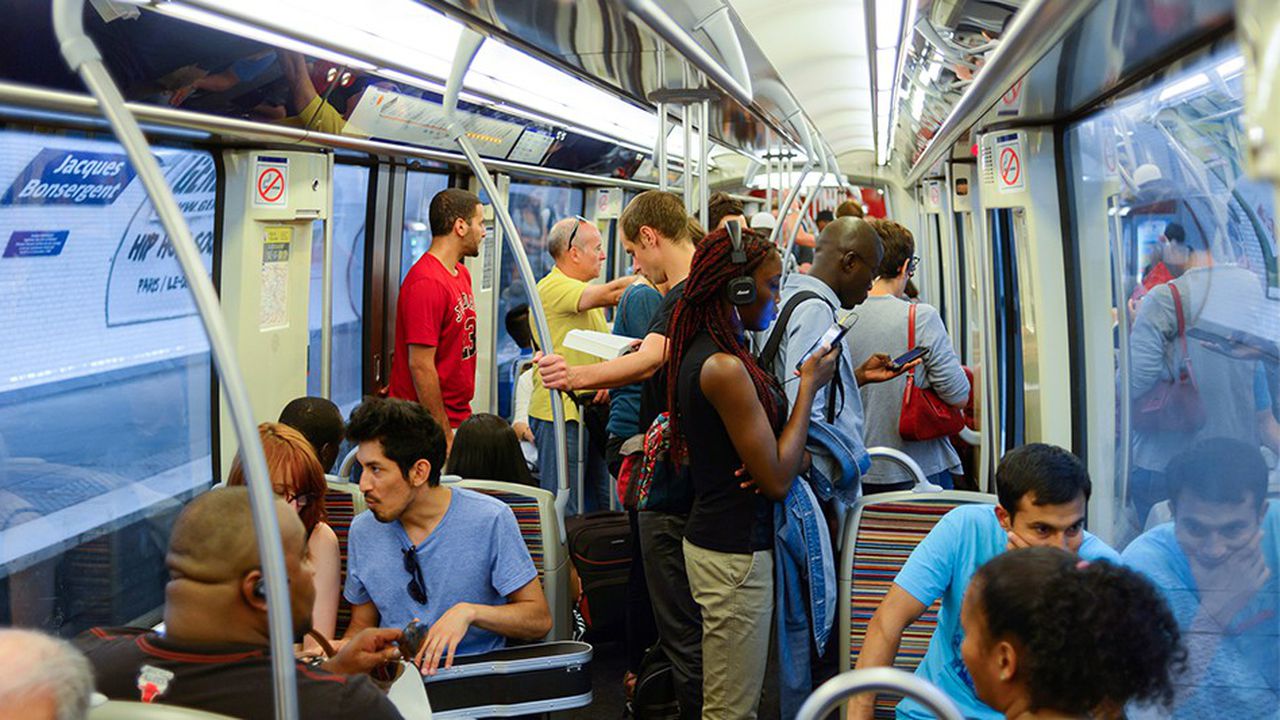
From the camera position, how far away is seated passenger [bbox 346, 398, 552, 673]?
3041 mm

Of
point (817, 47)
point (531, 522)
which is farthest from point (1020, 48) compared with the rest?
point (817, 47)

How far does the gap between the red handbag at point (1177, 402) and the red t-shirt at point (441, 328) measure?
2620mm

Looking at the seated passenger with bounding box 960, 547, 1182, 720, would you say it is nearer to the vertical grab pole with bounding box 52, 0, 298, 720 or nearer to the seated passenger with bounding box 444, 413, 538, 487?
the vertical grab pole with bounding box 52, 0, 298, 720

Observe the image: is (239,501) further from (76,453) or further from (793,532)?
(76,453)

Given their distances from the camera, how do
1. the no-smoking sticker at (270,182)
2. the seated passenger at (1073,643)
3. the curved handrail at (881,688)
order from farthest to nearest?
the no-smoking sticker at (270,182) → the seated passenger at (1073,643) → the curved handrail at (881,688)

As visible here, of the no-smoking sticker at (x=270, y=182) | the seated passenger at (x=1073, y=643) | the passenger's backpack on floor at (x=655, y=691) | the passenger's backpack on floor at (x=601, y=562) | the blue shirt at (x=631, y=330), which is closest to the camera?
the seated passenger at (x=1073, y=643)

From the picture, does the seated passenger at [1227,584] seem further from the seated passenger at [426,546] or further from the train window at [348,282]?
the train window at [348,282]

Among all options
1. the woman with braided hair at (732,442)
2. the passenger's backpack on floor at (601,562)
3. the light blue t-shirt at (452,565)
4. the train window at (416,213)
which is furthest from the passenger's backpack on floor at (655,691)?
the train window at (416,213)

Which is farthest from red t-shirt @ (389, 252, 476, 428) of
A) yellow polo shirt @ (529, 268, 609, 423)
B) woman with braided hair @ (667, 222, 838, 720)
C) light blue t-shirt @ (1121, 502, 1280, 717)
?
light blue t-shirt @ (1121, 502, 1280, 717)

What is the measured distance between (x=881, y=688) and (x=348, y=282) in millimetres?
5076

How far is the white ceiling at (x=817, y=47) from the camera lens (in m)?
5.08

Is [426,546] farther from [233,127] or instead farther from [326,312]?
[326,312]

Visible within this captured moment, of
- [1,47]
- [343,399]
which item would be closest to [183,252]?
[1,47]

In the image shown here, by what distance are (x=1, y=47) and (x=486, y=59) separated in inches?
96.5
